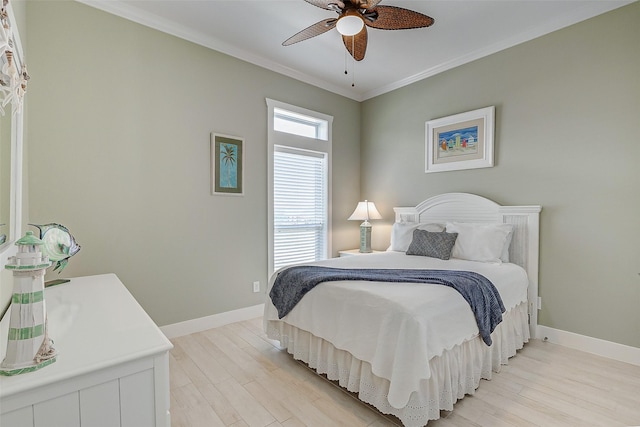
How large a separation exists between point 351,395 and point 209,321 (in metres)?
1.77

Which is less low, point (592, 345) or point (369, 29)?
point (369, 29)

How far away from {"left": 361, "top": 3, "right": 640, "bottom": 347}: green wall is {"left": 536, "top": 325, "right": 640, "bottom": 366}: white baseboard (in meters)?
0.05

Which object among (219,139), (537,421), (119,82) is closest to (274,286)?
(219,139)

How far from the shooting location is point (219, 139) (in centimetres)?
322

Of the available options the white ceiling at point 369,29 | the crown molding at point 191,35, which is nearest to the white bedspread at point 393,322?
the white ceiling at point 369,29

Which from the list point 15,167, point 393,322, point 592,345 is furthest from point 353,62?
point 592,345

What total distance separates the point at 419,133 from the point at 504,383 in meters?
2.82

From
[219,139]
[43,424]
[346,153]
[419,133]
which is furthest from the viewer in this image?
[346,153]

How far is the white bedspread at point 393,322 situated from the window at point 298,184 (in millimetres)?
1498

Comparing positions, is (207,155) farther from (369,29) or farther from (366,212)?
(366,212)

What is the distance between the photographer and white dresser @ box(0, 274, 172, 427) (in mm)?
860

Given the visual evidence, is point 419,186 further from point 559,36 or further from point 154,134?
point 154,134

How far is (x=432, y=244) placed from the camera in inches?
123

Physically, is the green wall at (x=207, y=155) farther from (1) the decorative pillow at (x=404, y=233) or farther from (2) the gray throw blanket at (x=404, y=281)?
(2) the gray throw blanket at (x=404, y=281)
